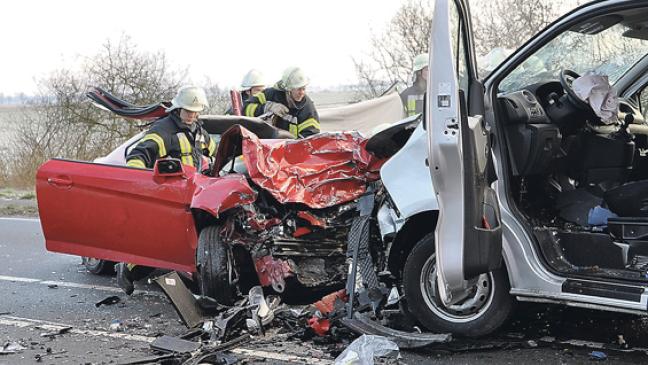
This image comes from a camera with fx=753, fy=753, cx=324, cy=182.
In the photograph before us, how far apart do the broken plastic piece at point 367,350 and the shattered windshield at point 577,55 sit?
67.2 inches

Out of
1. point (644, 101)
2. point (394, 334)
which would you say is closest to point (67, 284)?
Result: point (394, 334)

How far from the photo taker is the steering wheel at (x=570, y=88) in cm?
496

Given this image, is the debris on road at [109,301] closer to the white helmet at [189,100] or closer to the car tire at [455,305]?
the white helmet at [189,100]

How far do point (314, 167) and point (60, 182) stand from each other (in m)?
2.01

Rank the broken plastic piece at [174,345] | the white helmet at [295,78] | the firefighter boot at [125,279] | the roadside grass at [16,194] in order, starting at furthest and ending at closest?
the roadside grass at [16,194] < the white helmet at [295,78] < the firefighter boot at [125,279] < the broken plastic piece at [174,345]

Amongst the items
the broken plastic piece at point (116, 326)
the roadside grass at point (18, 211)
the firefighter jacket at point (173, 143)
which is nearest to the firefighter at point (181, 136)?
the firefighter jacket at point (173, 143)

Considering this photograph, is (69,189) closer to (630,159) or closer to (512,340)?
(512,340)

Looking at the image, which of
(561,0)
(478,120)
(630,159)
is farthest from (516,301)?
(561,0)

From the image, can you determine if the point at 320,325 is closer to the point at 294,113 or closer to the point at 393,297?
the point at 393,297

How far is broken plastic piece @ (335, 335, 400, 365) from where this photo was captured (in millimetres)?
4164

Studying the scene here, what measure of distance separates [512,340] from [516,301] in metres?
0.31

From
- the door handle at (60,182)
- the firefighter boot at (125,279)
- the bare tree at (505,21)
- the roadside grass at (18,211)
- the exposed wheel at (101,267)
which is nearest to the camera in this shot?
the door handle at (60,182)

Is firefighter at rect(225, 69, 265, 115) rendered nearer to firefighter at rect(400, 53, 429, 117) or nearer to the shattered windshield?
firefighter at rect(400, 53, 429, 117)

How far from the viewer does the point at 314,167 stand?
565 centimetres
